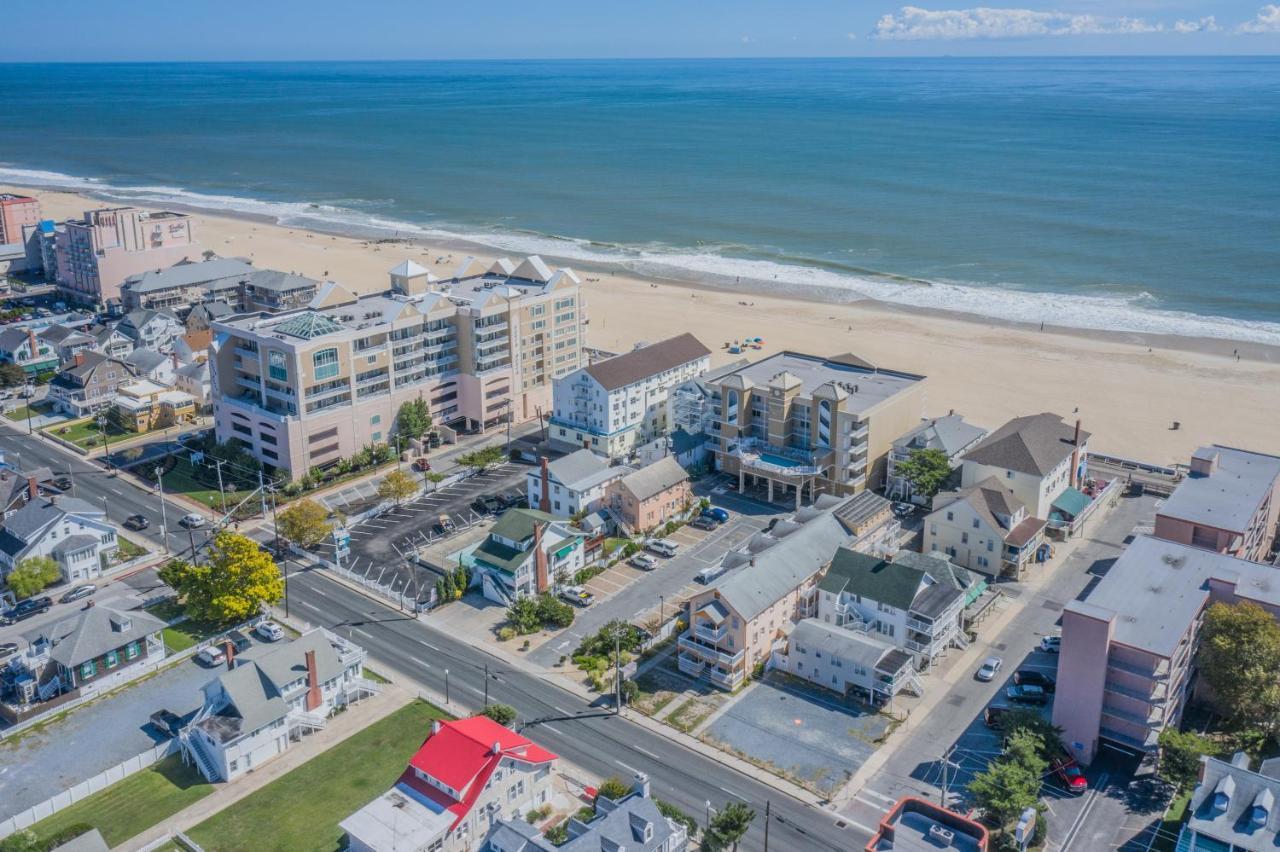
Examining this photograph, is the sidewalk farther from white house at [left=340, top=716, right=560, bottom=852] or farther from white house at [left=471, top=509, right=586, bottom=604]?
white house at [left=471, top=509, right=586, bottom=604]

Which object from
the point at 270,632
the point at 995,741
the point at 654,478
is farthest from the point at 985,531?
the point at 270,632

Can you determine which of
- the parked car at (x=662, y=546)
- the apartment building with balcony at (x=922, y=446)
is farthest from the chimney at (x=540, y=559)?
the apartment building with balcony at (x=922, y=446)

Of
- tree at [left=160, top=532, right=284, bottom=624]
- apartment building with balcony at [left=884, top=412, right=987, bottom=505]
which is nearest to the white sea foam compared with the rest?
apartment building with balcony at [left=884, top=412, right=987, bottom=505]

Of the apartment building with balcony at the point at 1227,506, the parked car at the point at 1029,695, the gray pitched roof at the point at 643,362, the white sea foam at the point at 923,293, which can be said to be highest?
the gray pitched roof at the point at 643,362

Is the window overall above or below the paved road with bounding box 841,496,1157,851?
above

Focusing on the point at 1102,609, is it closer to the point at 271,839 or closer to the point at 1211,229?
the point at 271,839

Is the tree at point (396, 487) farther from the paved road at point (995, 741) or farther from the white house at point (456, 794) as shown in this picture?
the paved road at point (995, 741)

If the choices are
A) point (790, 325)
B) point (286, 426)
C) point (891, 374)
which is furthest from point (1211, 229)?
point (286, 426)
